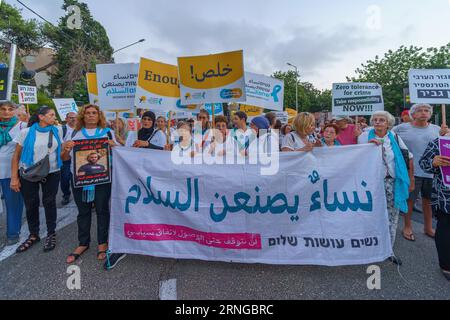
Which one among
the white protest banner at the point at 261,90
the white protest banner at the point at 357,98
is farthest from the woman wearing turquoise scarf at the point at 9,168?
the white protest banner at the point at 357,98

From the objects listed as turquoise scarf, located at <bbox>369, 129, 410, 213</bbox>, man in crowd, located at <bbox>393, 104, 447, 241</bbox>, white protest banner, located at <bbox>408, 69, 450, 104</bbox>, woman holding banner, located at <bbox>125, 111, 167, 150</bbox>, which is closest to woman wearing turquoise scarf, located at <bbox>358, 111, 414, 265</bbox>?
turquoise scarf, located at <bbox>369, 129, 410, 213</bbox>

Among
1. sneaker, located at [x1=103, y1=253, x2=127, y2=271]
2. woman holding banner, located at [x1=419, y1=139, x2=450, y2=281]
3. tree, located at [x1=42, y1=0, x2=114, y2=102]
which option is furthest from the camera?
tree, located at [x1=42, y1=0, x2=114, y2=102]

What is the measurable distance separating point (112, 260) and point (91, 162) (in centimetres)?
115

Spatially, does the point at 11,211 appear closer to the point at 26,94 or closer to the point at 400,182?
the point at 400,182

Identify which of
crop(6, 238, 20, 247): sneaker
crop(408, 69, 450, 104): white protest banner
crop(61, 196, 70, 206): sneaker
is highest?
crop(408, 69, 450, 104): white protest banner

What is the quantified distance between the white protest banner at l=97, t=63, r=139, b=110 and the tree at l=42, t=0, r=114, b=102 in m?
28.1

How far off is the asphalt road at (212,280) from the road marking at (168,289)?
3 cm

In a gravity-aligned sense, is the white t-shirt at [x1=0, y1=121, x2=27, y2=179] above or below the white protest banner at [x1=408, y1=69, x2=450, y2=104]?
below

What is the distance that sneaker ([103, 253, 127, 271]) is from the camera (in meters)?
2.95

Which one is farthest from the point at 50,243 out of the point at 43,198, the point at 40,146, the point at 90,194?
the point at 40,146

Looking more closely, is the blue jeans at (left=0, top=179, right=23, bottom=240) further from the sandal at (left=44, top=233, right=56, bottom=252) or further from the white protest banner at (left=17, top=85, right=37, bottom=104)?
the white protest banner at (left=17, top=85, right=37, bottom=104)
